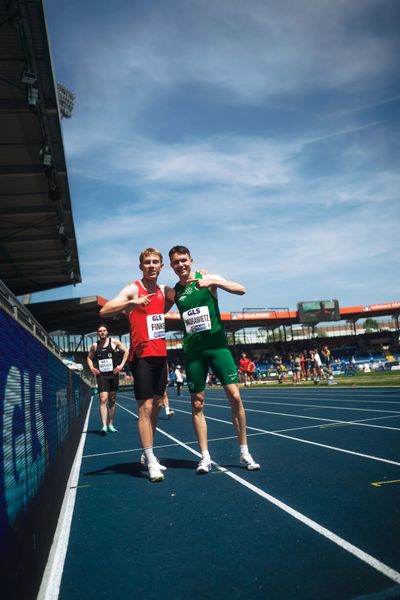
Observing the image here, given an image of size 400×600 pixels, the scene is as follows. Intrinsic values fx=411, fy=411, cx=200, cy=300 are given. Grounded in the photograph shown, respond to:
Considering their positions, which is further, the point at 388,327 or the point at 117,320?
the point at 388,327

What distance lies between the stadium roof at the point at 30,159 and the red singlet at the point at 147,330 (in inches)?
273

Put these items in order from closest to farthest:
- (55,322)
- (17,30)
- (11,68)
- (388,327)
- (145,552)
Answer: (145,552), (17,30), (11,68), (55,322), (388,327)

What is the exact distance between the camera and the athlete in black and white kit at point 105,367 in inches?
332

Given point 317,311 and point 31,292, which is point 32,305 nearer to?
point 31,292

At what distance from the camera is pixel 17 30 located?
795 cm

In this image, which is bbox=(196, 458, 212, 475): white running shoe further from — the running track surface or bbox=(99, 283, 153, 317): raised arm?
bbox=(99, 283, 153, 317): raised arm

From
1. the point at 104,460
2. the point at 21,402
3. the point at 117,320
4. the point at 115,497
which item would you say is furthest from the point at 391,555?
the point at 117,320

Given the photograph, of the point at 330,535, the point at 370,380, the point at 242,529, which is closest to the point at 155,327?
the point at 242,529

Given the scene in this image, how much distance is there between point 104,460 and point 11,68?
8.84 m

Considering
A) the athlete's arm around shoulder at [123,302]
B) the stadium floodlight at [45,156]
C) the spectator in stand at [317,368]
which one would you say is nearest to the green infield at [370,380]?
the spectator in stand at [317,368]

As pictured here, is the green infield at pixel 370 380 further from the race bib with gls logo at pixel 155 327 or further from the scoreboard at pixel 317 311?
the scoreboard at pixel 317 311

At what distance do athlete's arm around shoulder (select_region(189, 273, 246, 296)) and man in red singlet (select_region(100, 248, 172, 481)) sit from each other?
510mm

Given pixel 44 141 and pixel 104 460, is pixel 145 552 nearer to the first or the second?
pixel 104 460

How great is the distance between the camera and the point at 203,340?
4316 mm
